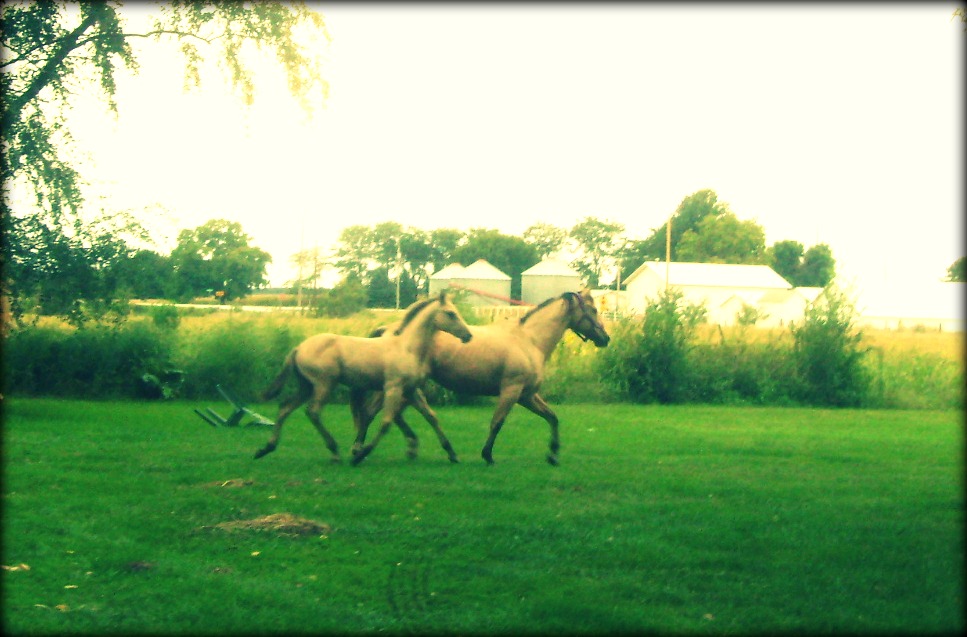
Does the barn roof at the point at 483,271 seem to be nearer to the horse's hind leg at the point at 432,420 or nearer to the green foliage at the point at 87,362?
the green foliage at the point at 87,362

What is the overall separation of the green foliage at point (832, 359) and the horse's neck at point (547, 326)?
15.7 m

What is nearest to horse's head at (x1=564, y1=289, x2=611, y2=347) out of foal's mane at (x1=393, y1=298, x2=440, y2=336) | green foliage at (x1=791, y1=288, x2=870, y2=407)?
foal's mane at (x1=393, y1=298, x2=440, y2=336)

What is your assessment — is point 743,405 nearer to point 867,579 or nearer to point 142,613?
point 867,579

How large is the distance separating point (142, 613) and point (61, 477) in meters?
5.34

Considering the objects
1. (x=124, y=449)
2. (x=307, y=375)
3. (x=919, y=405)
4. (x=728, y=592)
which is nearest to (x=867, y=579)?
(x=728, y=592)

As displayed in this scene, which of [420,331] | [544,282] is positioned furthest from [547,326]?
[544,282]

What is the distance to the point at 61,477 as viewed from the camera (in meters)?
10.5

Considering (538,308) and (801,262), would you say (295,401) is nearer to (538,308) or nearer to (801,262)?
(538,308)

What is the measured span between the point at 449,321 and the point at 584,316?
2091 millimetres

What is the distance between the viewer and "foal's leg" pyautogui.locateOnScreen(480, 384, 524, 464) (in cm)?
1232

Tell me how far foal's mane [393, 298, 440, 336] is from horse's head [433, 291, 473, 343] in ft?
0.36

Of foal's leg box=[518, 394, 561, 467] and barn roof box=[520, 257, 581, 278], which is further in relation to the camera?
barn roof box=[520, 257, 581, 278]

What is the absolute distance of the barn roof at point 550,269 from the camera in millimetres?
19791

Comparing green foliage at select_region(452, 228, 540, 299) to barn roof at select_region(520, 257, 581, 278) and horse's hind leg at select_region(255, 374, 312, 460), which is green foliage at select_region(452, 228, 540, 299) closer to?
barn roof at select_region(520, 257, 581, 278)
